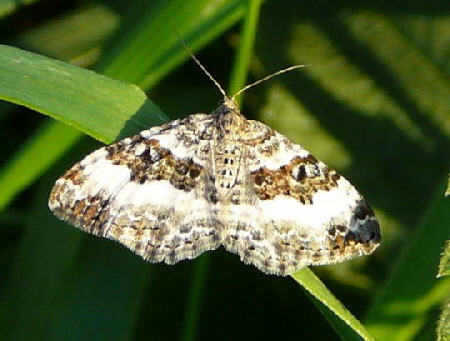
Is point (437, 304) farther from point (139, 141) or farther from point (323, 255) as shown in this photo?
point (139, 141)

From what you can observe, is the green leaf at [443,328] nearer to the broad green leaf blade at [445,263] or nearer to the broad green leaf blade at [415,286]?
the broad green leaf blade at [445,263]

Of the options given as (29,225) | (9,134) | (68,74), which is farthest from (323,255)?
(9,134)

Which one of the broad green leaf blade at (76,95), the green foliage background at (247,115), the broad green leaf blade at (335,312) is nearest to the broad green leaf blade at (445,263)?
the broad green leaf blade at (335,312)

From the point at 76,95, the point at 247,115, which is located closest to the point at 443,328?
the point at 76,95

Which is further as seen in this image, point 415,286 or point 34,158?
point 34,158

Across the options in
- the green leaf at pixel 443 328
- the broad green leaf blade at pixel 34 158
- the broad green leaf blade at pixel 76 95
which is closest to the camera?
the green leaf at pixel 443 328

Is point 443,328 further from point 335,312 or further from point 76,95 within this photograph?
point 76,95

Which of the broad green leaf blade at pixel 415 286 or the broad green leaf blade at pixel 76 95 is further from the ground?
the broad green leaf blade at pixel 76 95
